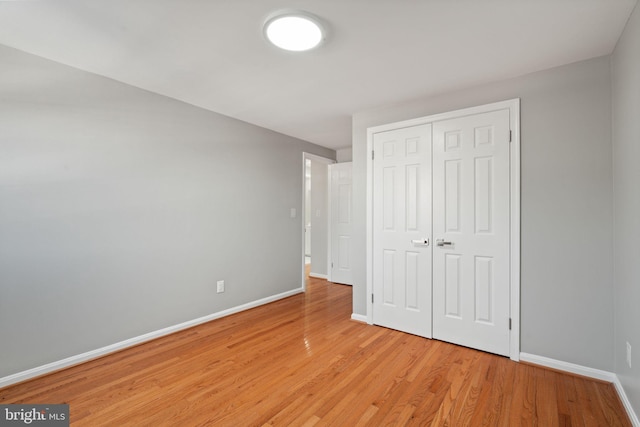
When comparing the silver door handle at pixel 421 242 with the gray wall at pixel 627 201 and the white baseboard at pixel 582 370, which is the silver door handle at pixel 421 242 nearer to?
the white baseboard at pixel 582 370

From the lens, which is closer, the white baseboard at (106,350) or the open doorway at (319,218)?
the white baseboard at (106,350)

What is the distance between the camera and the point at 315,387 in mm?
2066

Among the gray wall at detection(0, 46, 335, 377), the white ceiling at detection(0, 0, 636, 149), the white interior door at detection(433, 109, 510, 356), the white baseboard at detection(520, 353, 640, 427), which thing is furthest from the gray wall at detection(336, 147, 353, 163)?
the white baseboard at detection(520, 353, 640, 427)

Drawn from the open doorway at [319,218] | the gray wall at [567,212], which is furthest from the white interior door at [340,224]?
the gray wall at [567,212]

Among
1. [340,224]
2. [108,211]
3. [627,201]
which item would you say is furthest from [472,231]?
[108,211]

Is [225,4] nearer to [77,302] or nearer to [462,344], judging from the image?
[77,302]

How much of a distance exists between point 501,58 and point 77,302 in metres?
3.84

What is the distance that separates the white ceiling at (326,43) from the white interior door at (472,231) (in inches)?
18.9

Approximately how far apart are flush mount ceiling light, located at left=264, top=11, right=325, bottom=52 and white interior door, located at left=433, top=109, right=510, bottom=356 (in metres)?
1.53

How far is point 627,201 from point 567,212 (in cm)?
43

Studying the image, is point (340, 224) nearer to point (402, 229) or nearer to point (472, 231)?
point (402, 229)

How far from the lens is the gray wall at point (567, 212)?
216 centimetres

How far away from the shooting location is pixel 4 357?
6.79 ft

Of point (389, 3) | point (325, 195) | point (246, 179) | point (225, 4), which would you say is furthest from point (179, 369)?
point (325, 195)
